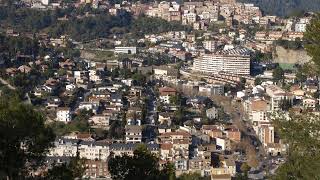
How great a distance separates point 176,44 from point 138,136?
14.9 meters

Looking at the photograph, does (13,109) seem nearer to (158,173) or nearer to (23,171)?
(23,171)

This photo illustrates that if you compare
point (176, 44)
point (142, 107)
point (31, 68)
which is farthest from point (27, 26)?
point (142, 107)

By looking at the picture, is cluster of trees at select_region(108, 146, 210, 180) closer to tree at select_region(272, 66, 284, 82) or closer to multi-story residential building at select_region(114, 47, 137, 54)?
tree at select_region(272, 66, 284, 82)

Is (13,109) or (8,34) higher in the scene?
(13,109)

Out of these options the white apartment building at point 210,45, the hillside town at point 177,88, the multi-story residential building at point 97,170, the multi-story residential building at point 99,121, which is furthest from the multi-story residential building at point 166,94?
the white apartment building at point 210,45

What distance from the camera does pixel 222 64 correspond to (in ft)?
83.1

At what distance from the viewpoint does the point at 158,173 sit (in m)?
5.58

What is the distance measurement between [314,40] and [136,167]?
1.78 m

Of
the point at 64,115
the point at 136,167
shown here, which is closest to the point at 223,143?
the point at 64,115

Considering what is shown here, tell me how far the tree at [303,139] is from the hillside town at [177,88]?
22 cm

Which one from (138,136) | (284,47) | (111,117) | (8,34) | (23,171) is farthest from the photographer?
(8,34)

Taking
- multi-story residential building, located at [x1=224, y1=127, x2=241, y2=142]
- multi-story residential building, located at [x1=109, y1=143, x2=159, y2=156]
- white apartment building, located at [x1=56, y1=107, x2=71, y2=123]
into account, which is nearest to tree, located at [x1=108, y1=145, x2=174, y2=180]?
multi-story residential building, located at [x1=109, y1=143, x2=159, y2=156]

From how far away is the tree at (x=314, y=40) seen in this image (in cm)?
489

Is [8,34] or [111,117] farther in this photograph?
[8,34]
